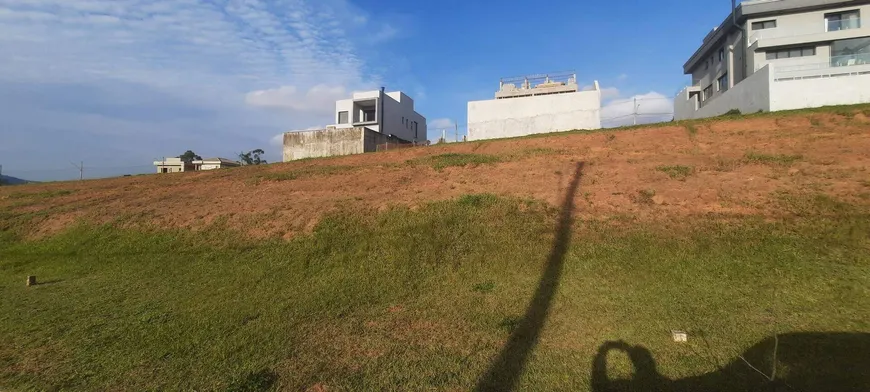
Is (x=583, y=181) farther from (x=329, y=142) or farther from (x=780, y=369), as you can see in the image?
(x=329, y=142)

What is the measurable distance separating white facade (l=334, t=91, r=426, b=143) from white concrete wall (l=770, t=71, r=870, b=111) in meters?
26.2

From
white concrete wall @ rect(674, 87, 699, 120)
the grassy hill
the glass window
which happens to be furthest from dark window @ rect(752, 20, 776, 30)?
the grassy hill

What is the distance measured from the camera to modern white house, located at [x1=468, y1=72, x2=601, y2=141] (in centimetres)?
3048

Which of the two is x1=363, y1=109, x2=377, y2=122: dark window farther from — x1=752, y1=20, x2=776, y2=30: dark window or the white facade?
x1=752, y1=20, x2=776, y2=30: dark window

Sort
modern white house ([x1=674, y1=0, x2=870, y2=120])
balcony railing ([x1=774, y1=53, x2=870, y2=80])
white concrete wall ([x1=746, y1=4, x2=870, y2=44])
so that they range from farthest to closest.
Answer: white concrete wall ([x1=746, y1=4, x2=870, y2=44])
balcony railing ([x1=774, y1=53, x2=870, y2=80])
modern white house ([x1=674, y1=0, x2=870, y2=120])

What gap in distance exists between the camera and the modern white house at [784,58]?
1883 centimetres

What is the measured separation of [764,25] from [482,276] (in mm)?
32242

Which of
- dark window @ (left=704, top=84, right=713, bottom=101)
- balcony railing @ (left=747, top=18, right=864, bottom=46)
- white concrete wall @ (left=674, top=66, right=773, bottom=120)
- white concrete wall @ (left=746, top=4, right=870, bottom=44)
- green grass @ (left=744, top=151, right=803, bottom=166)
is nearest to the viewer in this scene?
green grass @ (left=744, top=151, right=803, bottom=166)

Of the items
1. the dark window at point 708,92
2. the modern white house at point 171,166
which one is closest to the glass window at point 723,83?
the dark window at point 708,92

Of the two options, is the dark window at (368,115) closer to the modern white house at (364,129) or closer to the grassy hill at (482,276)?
the modern white house at (364,129)

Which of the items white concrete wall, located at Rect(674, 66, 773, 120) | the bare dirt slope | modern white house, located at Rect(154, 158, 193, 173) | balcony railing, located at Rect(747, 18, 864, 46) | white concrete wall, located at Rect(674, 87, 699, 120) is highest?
balcony railing, located at Rect(747, 18, 864, 46)

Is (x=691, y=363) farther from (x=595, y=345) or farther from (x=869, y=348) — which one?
(x=869, y=348)

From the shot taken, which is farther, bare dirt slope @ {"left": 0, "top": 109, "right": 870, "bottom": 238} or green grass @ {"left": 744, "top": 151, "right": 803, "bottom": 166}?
green grass @ {"left": 744, "top": 151, "right": 803, "bottom": 166}

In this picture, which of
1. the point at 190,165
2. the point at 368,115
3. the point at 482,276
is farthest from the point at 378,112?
the point at 482,276
